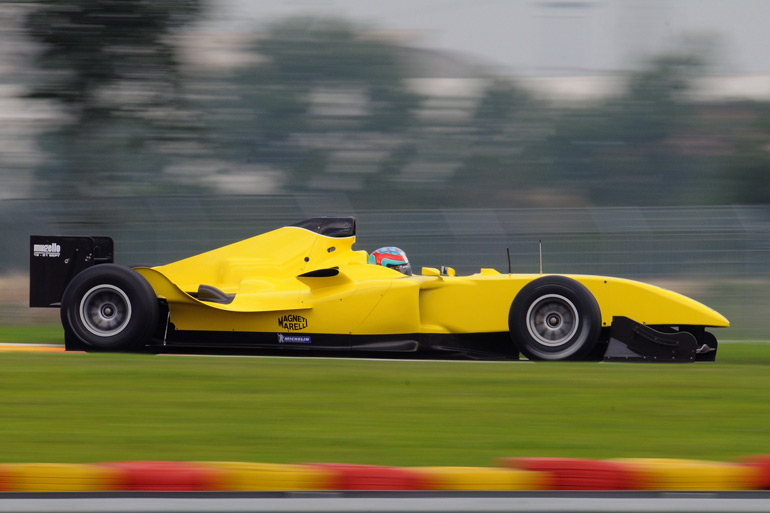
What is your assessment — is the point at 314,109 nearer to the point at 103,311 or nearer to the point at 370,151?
the point at 370,151

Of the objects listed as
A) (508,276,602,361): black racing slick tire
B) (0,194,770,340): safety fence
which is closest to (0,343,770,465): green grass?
(508,276,602,361): black racing slick tire

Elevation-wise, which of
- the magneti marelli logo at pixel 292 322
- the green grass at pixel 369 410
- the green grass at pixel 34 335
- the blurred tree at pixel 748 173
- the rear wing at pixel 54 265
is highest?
the blurred tree at pixel 748 173

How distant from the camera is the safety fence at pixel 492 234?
1221 cm

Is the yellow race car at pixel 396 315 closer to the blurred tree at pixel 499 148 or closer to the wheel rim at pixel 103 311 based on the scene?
the wheel rim at pixel 103 311

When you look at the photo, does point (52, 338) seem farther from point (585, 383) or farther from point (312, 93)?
point (312, 93)

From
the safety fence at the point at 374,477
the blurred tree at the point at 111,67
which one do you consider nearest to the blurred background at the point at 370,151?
the blurred tree at the point at 111,67

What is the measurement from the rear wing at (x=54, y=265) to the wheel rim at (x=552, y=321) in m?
3.45

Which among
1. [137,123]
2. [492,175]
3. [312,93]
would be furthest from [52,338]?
[492,175]

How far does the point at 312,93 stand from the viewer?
61.0ft

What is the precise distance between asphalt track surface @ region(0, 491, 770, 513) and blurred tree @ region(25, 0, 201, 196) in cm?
893

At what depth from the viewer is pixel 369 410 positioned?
509 centimetres

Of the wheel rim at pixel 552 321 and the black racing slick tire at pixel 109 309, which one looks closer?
the wheel rim at pixel 552 321

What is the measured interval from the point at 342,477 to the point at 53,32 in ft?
31.2

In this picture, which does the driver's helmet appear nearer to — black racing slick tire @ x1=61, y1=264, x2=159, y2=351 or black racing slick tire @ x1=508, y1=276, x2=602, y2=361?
black racing slick tire @ x1=508, y1=276, x2=602, y2=361
